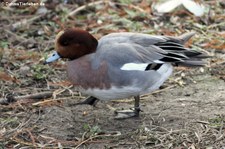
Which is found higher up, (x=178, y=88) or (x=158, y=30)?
(x=158, y=30)

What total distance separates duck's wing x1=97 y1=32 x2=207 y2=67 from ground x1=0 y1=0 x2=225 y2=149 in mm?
412

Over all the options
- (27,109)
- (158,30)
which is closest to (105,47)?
(27,109)

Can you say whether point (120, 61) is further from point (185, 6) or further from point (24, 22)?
point (24, 22)

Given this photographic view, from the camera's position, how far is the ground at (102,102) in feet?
12.9

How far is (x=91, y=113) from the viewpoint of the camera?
14.4 feet

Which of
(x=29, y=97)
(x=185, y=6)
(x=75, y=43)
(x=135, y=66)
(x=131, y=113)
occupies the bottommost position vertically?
(x=131, y=113)

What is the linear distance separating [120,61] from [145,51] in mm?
242

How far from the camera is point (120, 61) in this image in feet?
13.1

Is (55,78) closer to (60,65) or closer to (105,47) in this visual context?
(60,65)

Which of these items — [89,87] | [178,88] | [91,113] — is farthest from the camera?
[178,88]

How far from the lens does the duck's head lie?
4160 mm

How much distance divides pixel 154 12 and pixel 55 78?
5.87 ft

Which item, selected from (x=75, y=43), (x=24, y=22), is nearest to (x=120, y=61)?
(x=75, y=43)

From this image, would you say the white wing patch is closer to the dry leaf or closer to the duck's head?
the duck's head
